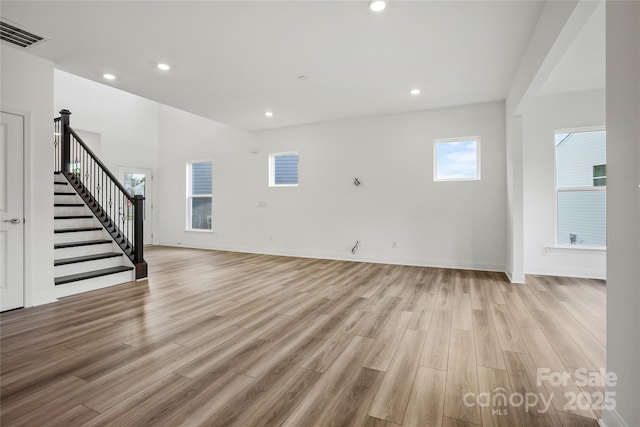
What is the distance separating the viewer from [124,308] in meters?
3.25

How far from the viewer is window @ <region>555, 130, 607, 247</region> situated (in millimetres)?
4531

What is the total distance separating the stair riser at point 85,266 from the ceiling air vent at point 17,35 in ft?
8.32

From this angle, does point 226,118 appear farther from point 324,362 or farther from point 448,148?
point 324,362

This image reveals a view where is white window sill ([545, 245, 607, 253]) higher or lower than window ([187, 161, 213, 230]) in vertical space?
lower

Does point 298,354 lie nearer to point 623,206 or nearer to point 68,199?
point 623,206

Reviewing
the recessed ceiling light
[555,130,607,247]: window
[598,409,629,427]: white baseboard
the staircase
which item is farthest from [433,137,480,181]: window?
the staircase

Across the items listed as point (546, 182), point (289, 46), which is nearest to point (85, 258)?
point (289, 46)

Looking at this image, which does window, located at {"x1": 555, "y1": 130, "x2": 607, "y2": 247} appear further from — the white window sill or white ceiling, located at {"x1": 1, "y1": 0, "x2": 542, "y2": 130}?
white ceiling, located at {"x1": 1, "y1": 0, "x2": 542, "y2": 130}

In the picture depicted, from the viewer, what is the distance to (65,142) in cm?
503

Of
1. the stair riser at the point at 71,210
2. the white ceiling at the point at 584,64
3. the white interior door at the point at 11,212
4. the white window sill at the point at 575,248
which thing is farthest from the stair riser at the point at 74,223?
the white window sill at the point at 575,248

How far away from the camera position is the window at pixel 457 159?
525cm

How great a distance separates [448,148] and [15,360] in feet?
19.8

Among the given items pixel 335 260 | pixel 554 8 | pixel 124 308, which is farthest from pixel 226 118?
pixel 554 8

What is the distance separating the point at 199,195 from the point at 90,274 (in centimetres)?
424
